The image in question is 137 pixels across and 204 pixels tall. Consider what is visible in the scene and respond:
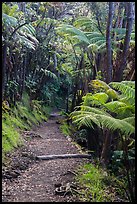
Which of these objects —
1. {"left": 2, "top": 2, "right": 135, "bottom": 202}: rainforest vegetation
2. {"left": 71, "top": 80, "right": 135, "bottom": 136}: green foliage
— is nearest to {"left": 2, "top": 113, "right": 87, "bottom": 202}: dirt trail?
{"left": 2, "top": 2, "right": 135, "bottom": 202}: rainforest vegetation

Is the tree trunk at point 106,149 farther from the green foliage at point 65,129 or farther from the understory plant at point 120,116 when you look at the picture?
the green foliage at point 65,129

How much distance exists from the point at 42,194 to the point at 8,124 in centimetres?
309

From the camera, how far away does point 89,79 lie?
834cm

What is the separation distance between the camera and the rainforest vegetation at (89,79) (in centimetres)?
361

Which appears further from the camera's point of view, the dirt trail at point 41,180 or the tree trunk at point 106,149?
the tree trunk at point 106,149

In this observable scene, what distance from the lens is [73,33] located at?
638 centimetres

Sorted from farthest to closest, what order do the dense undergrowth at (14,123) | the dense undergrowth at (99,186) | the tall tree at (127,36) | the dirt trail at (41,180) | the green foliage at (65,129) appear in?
the green foliage at (65,129)
the dense undergrowth at (14,123)
the tall tree at (127,36)
the dense undergrowth at (99,186)
the dirt trail at (41,180)

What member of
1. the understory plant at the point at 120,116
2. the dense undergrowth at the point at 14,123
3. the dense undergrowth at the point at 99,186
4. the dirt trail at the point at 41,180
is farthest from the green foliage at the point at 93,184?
the dense undergrowth at the point at 14,123

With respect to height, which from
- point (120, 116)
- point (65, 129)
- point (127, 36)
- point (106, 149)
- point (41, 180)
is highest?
point (127, 36)

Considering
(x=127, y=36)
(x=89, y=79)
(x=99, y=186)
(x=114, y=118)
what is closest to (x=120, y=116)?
(x=114, y=118)

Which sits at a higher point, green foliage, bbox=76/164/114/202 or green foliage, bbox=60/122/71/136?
green foliage, bbox=76/164/114/202

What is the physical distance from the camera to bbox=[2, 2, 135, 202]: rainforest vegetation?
3613 mm

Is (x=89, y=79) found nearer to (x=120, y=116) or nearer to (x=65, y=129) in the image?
(x=65, y=129)

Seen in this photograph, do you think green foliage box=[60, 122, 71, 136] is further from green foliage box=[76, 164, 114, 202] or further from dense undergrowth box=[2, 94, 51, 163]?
green foliage box=[76, 164, 114, 202]
